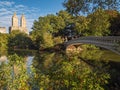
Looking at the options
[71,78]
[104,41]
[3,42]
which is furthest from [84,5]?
[3,42]

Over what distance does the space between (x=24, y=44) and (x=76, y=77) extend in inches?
3032

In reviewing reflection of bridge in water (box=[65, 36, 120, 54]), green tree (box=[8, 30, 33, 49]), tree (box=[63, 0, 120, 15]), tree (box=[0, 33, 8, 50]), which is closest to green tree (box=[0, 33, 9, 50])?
tree (box=[0, 33, 8, 50])

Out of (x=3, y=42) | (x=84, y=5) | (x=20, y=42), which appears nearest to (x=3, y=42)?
(x=3, y=42)

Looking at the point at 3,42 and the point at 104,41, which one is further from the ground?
the point at 104,41

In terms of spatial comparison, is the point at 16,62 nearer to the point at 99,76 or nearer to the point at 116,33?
the point at 99,76

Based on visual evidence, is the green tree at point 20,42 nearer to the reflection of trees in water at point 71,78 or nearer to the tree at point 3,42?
the tree at point 3,42

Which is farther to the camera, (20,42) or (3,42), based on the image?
(20,42)

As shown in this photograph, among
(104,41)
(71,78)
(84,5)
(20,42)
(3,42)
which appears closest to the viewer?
(71,78)

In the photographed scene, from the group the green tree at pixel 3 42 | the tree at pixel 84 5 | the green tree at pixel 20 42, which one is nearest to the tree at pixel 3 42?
the green tree at pixel 3 42

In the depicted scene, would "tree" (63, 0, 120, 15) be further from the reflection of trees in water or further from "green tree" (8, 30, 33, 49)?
"green tree" (8, 30, 33, 49)

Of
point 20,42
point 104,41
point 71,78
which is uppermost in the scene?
point 104,41

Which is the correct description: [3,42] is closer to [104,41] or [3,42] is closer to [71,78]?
[104,41]

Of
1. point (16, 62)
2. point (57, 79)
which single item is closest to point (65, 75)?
point (57, 79)

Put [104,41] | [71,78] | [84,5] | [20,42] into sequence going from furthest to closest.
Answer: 1. [20,42]
2. [104,41]
3. [84,5]
4. [71,78]
